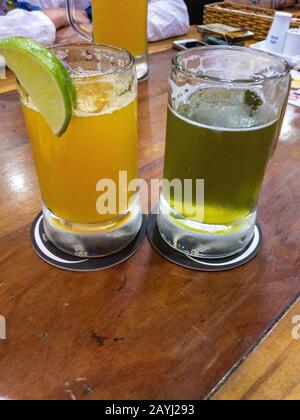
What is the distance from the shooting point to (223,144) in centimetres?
44

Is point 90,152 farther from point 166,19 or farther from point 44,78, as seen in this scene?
point 166,19

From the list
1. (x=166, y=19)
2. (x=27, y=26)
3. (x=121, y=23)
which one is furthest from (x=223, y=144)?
(x=166, y=19)

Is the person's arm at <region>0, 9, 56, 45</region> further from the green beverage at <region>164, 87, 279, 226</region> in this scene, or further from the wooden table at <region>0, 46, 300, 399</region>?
the green beverage at <region>164, 87, 279, 226</region>

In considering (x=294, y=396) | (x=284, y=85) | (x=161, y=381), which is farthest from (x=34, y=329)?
(x=284, y=85)

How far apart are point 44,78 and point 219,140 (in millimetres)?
207

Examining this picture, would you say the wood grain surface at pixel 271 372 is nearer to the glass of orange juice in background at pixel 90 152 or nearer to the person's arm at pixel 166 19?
the glass of orange juice in background at pixel 90 152

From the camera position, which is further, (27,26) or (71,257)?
(27,26)

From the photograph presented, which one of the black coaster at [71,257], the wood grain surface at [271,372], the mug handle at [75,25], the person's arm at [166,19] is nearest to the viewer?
the wood grain surface at [271,372]

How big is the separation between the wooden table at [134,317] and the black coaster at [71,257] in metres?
0.01

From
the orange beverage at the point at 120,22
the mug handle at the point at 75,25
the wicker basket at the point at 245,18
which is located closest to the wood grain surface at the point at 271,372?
the orange beverage at the point at 120,22

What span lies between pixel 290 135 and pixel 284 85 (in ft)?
1.39

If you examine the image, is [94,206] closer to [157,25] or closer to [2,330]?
[2,330]

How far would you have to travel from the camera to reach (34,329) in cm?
42

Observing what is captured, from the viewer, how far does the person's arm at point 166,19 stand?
1338 mm
